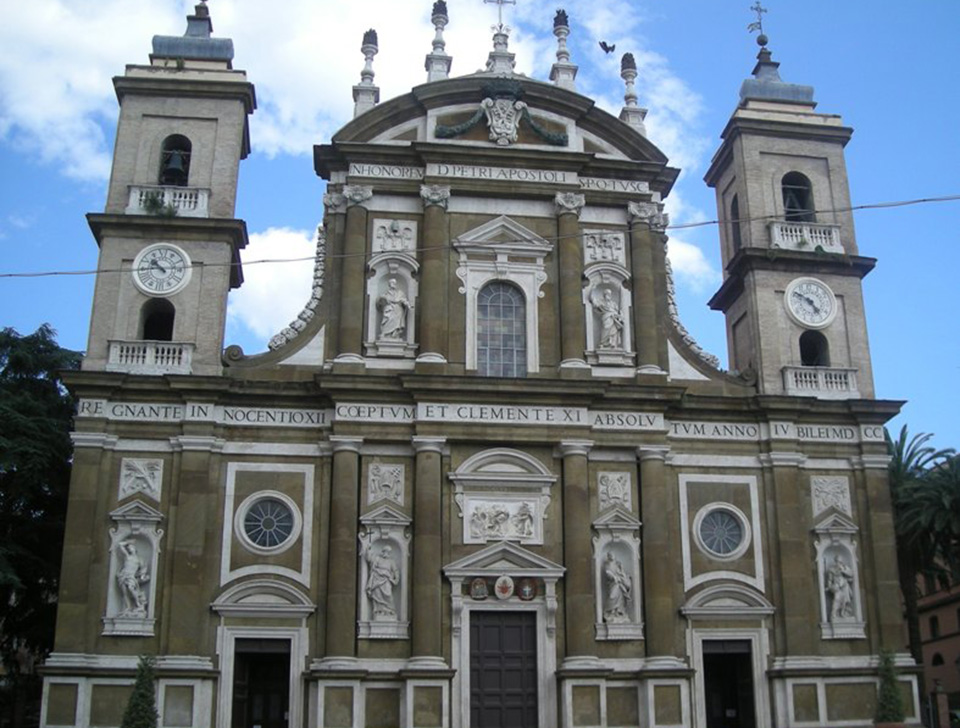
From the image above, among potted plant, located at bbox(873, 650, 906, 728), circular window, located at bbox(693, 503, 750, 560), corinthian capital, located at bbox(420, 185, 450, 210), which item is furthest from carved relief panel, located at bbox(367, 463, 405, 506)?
potted plant, located at bbox(873, 650, 906, 728)

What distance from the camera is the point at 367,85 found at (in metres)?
29.8

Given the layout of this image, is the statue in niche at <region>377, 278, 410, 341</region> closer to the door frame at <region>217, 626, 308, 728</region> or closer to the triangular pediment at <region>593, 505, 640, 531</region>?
the triangular pediment at <region>593, 505, 640, 531</region>

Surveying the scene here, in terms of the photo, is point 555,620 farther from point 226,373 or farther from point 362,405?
point 226,373

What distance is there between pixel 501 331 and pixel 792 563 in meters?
8.97

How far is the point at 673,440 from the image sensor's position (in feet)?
90.0

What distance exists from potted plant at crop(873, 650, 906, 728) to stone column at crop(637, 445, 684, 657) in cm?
456

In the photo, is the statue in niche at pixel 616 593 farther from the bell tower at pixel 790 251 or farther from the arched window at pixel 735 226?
the arched window at pixel 735 226

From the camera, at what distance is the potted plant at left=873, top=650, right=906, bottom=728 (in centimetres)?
2497

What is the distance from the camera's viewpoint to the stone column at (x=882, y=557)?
2659 centimetres

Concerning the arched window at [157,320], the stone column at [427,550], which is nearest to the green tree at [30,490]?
the arched window at [157,320]

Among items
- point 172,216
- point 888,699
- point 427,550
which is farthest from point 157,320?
point 888,699

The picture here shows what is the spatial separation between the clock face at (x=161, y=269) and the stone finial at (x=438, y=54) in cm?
819

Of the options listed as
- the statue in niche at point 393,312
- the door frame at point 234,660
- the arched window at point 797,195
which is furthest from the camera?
the arched window at point 797,195

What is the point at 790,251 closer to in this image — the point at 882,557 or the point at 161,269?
the point at 882,557
